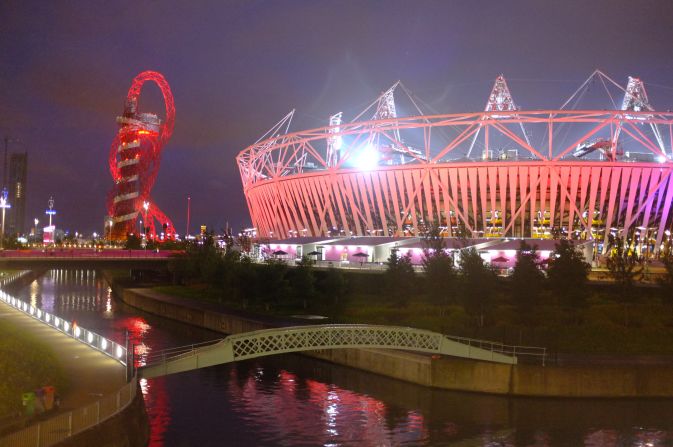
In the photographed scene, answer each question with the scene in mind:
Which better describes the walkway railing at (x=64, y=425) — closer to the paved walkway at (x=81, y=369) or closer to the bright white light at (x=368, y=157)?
the paved walkway at (x=81, y=369)

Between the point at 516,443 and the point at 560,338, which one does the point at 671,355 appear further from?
the point at 516,443

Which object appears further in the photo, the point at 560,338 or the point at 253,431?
the point at 560,338

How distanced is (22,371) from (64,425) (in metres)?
4.86

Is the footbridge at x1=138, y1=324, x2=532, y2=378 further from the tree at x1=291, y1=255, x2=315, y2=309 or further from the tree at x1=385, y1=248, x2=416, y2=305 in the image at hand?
the tree at x1=291, y1=255, x2=315, y2=309

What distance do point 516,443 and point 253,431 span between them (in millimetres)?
8184

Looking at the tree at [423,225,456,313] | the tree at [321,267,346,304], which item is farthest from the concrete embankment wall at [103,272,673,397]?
the tree at [321,267,346,304]

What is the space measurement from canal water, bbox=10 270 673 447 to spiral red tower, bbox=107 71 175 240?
8288 centimetres

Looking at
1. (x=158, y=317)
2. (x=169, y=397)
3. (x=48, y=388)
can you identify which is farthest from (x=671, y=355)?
(x=158, y=317)

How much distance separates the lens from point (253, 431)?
2123cm

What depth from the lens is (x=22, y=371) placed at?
18156mm

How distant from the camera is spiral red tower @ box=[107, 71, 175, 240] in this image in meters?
108

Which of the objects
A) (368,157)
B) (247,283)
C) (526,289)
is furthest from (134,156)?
(526,289)

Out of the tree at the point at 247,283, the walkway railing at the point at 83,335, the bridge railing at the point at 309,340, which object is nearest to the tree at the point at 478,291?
the bridge railing at the point at 309,340

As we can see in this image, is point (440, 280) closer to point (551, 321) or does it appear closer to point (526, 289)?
point (526, 289)
